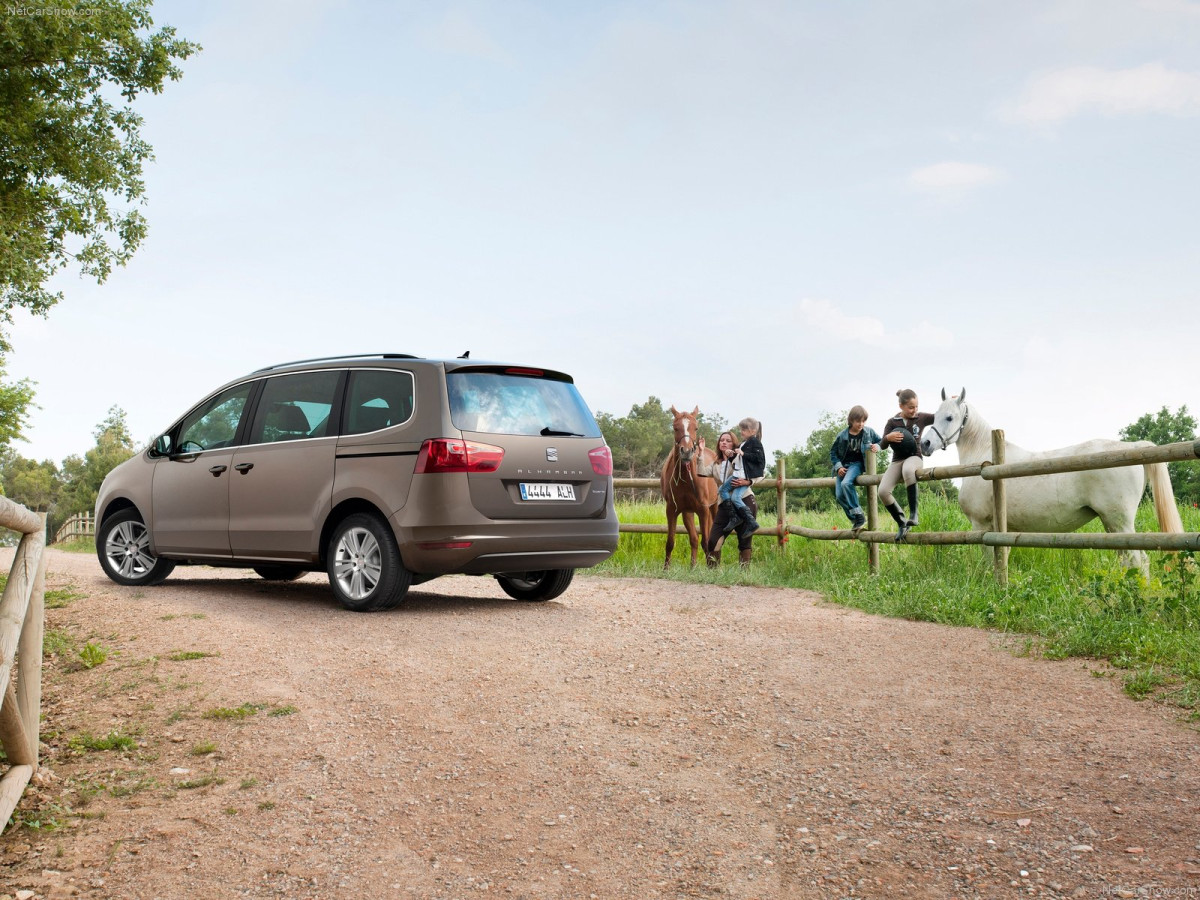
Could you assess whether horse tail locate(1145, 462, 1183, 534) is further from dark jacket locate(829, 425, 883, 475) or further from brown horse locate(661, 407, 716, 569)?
brown horse locate(661, 407, 716, 569)

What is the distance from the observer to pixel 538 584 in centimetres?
945

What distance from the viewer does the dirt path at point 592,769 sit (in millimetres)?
3719

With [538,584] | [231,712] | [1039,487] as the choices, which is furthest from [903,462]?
[231,712]

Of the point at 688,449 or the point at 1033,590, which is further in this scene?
the point at 688,449

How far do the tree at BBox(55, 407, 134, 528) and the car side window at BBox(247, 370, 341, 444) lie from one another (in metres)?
51.8

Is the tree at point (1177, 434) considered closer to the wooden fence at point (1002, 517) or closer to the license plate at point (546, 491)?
the wooden fence at point (1002, 517)

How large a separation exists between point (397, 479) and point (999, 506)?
602 cm

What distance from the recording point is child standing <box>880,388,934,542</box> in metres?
10.9

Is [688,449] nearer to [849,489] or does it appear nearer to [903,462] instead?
[849,489]

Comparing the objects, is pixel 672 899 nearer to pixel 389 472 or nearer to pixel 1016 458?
pixel 389 472

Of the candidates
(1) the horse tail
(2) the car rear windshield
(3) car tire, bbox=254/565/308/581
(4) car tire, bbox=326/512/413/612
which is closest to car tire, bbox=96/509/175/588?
(3) car tire, bbox=254/565/308/581

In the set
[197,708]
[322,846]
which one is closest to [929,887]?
[322,846]

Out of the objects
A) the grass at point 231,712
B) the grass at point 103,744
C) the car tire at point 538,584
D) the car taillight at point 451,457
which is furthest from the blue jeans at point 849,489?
the grass at point 103,744

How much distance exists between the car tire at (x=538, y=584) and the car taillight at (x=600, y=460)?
109 centimetres
